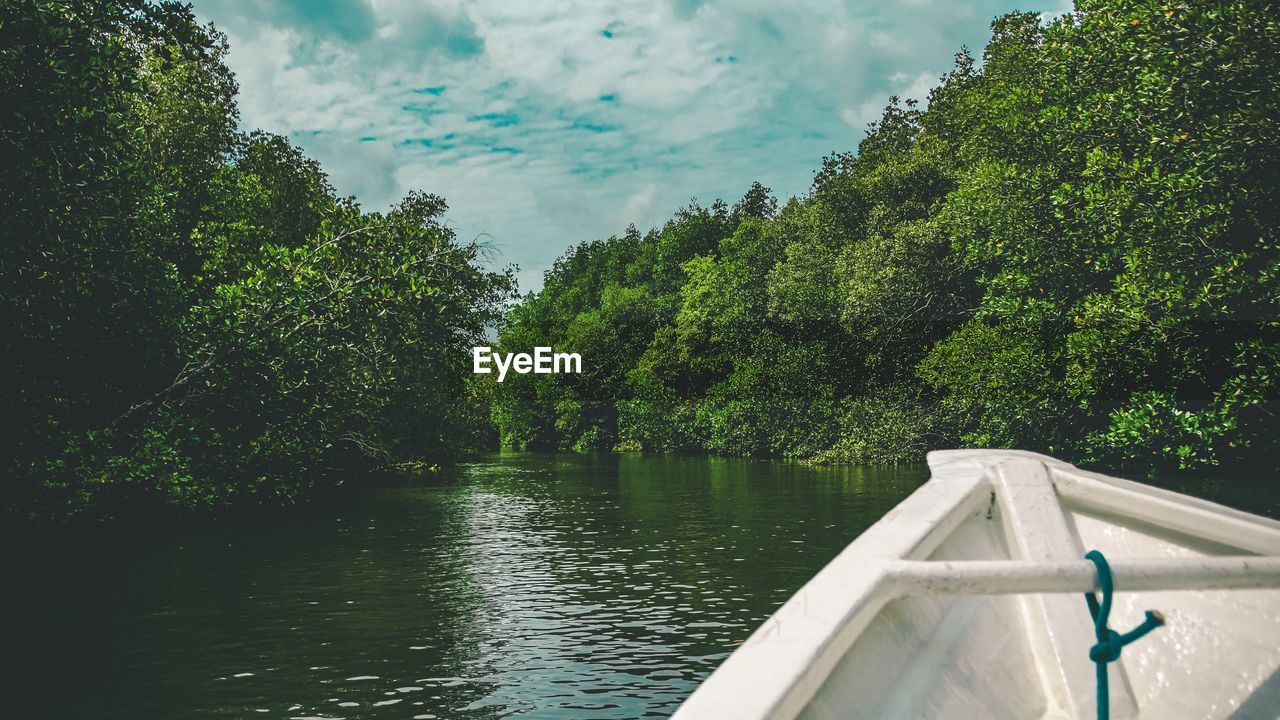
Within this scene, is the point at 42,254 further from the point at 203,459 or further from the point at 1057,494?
the point at 1057,494

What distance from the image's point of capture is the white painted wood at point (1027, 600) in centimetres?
332

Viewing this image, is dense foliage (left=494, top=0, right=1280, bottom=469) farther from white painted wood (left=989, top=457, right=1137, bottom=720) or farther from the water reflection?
white painted wood (left=989, top=457, right=1137, bottom=720)

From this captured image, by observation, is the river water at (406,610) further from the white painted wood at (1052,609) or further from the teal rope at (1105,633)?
the teal rope at (1105,633)

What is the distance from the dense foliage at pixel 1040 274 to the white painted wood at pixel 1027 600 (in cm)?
2100

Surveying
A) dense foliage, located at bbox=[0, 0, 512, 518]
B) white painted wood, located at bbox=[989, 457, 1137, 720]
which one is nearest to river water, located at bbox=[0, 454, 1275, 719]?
dense foliage, located at bbox=[0, 0, 512, 518]

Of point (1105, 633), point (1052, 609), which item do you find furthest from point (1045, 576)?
point (1052, 609)

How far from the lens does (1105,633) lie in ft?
11.6

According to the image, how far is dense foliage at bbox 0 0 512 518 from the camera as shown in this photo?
17594 millimetres

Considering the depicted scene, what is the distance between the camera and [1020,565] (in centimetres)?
336

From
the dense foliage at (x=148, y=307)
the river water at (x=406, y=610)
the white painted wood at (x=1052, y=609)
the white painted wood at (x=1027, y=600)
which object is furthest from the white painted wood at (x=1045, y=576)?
the dense foliage at (x=148, y=307)

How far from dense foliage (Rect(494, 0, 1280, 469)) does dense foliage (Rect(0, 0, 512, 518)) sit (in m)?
17.2

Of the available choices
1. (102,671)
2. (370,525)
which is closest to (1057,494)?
(102,671)

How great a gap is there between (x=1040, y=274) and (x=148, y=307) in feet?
84.9

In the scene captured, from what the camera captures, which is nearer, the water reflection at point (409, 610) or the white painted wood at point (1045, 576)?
the white painted wood at point (1045, 576)
